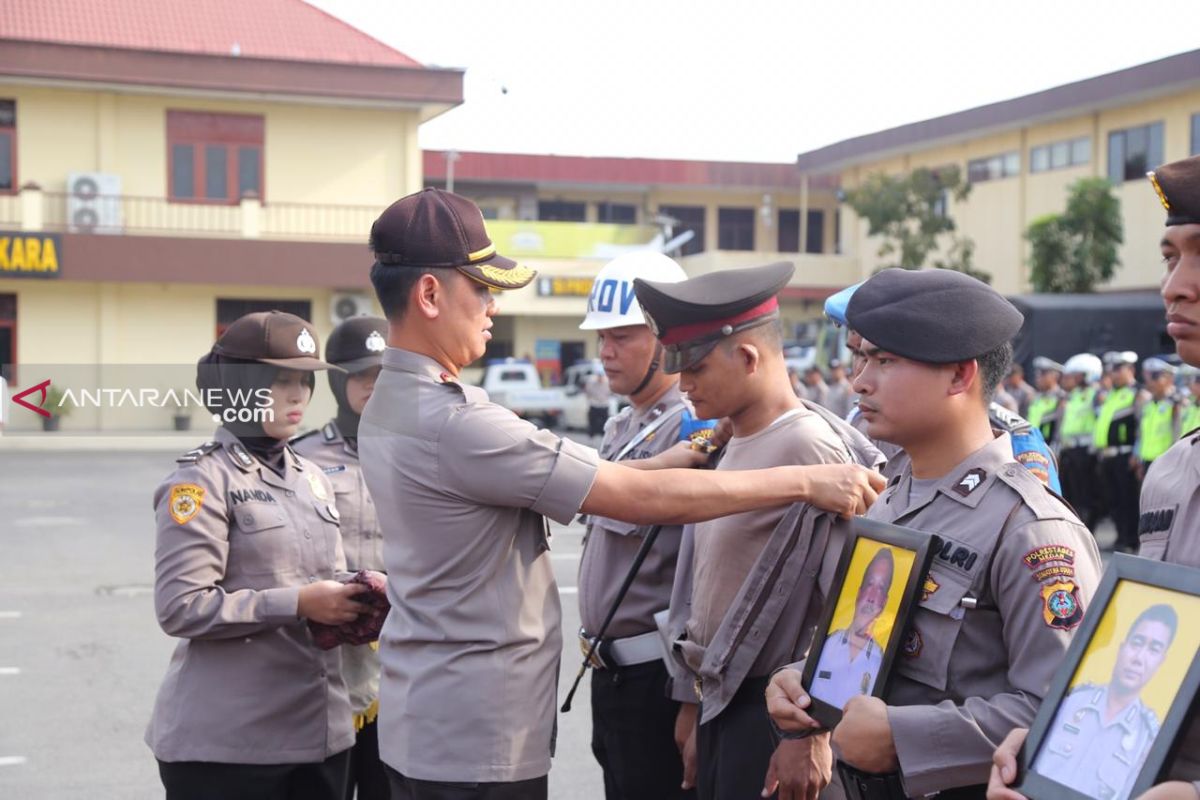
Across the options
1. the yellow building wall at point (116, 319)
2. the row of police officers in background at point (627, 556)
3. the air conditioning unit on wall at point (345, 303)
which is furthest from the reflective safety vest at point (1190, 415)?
the air conditioning unit on wall at point (345, 303)

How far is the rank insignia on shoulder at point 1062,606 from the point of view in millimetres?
2309

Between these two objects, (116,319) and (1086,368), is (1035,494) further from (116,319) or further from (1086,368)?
(116,319)

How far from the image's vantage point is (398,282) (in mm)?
3012

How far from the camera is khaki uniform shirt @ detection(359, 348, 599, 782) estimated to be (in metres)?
2.84

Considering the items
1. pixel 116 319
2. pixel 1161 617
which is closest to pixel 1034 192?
pixel 116 319

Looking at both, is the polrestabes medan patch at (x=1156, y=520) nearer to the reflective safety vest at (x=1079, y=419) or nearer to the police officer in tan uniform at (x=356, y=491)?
the police officer in tan uniform at (x=356, y=491)

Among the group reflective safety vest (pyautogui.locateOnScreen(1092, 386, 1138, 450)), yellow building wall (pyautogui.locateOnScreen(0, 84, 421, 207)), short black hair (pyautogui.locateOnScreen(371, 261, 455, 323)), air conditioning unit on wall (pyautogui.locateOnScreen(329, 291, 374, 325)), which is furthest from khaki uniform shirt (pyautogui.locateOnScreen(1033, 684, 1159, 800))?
yellow building wall (pyautogui.locateOnScreen(0, 84, 421, 207))

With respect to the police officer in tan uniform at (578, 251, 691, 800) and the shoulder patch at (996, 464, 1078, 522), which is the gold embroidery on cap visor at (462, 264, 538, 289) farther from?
the shoulder patch at (996, 464, 1078, 522)

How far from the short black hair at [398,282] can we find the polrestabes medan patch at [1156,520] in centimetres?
160

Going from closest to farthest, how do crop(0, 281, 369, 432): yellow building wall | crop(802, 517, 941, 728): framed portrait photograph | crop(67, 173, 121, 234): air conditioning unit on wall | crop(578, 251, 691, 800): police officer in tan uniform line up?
1. crop(802, 517, 941, 728): framed portrait photograph
2. crop(578, 251, 691, 800): police officer in tan uniform
3. crop(67, 173, 121, 234): air conditioning unit on wall
4. crop(0, 281, 369, 432): yellow building wall

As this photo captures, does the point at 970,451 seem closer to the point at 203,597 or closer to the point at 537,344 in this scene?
the point at 203,597

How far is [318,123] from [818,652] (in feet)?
91.2

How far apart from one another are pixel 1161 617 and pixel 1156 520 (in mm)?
442

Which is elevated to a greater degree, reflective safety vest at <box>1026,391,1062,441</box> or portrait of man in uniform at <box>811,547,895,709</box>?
portrait of man in uniform at <box>811,547,895,709</box>
